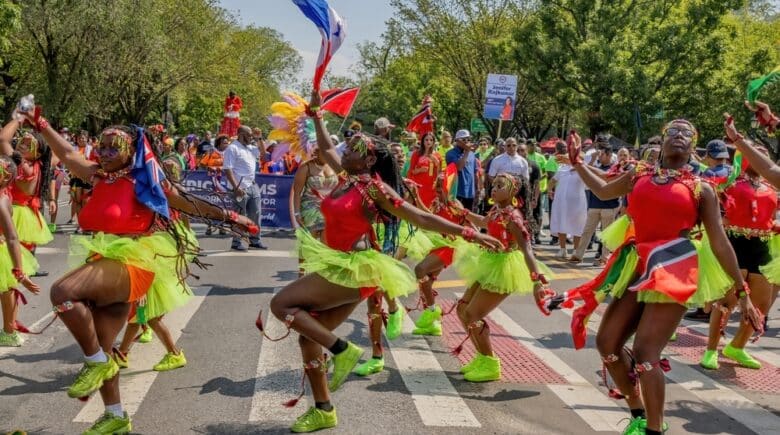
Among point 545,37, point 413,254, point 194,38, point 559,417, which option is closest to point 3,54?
point 194,38

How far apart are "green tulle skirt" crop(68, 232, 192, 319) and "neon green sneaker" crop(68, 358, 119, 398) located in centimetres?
66

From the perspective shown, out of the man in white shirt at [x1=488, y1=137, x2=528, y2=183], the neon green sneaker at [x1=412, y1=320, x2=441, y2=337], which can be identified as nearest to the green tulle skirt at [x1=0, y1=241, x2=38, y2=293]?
the neon green sneaker at [x1=412, y1=320, x2=441, y2=337]

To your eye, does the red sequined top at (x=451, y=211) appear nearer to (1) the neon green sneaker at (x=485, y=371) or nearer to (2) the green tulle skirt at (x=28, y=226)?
(1) the neon green sneaker at (x=485, y=371)

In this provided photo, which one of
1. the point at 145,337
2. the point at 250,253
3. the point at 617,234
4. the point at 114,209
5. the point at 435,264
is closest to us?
the point at 114,209

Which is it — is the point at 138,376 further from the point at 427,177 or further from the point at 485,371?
the point at 427,177

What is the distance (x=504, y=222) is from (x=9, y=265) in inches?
165

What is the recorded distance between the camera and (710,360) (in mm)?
7176

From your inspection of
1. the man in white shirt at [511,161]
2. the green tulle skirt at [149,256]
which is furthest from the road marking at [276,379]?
the man in white shirt at [511,161]

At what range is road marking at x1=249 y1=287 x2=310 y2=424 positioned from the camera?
5.47 meters

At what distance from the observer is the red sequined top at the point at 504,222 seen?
641 cm

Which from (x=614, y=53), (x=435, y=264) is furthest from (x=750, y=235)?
(x=614, y=53)

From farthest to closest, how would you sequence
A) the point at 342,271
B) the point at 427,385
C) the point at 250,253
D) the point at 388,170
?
1. the point at 250,253
2. the point at 427,385
3. the point at 388,170
4. the point at 342,271

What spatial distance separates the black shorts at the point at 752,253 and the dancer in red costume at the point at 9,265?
6.26 m

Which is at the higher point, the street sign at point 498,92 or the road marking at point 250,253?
the street sign at point 498,92
